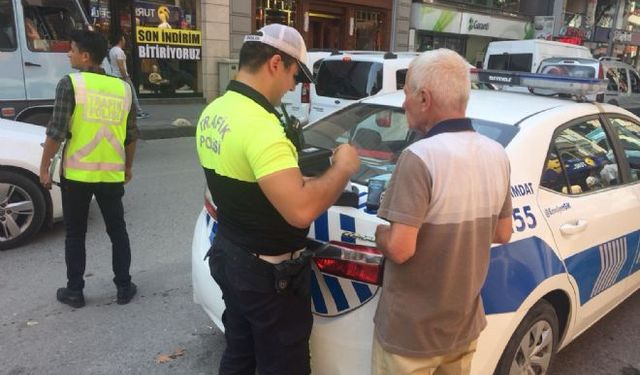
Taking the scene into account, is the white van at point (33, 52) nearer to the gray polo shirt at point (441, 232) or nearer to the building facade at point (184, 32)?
the building facade at point (184, 32)

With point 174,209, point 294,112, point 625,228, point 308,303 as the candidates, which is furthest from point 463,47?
point 308,303

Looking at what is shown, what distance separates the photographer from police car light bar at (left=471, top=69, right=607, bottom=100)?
10.1 ft

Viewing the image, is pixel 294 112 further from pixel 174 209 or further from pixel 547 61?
pixel 547 61

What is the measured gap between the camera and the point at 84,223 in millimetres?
3525

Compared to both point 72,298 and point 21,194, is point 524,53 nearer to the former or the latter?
point 21,194

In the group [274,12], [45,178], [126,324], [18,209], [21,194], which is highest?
[274,12]

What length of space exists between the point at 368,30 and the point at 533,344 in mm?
16962

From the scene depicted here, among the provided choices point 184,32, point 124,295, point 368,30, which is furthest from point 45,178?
point 368,30

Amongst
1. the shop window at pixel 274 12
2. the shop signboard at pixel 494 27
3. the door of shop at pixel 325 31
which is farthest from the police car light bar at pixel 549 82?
the shop signboard at pixel 494 27

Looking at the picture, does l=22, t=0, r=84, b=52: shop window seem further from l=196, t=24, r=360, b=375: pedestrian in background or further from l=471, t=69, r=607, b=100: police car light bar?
l=196, t=24, r=360, b=375: pedestrian in background

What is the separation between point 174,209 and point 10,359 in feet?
9.39

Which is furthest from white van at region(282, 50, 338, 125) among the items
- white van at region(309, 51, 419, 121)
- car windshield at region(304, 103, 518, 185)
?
car windshield at region(304, 103, 518, 185)

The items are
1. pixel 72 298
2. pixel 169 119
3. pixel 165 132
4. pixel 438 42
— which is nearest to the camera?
pixel 72 298

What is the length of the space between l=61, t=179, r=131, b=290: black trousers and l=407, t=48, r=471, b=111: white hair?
8.02 ft
